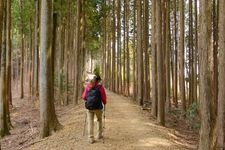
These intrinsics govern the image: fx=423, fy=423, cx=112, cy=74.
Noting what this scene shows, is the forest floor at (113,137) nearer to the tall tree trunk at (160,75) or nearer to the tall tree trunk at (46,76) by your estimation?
the tall tree trunk at (46,76)

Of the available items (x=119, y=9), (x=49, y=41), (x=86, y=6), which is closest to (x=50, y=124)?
(x=49, y=41)

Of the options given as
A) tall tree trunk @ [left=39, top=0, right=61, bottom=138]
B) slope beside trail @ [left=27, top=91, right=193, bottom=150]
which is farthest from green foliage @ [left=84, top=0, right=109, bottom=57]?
slope beside trail @ [left=27, top=91, right=193, bottom=150]

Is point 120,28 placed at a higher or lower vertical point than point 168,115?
higher

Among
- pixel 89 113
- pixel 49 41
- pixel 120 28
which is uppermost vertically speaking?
pixel 120 28

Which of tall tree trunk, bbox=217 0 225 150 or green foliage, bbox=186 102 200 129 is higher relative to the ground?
tall tree trunk, bbox=217 0 225 150

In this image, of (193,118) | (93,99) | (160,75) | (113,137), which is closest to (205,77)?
(93,99)

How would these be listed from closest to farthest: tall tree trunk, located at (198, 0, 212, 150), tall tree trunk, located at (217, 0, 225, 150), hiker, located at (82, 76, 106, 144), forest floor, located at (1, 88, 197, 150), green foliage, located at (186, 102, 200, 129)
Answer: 1. tall tree trunk, located at (198, 0, 212, 150)
2. hiker, located at (82, 76, 106, 144)
3. forest floor, located at (1, 88, 197, 150)
4. tall tree trunk, located at (217, 0, 225, 150)
5. green foliage, located at (186, 102, 200, 129)

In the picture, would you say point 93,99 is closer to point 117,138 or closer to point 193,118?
point 117,138

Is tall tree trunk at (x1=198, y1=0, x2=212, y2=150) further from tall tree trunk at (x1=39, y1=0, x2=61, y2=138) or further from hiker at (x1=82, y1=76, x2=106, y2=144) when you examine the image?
tall tree trunk at (x1=39, y1=0, x2=61, y2=138)

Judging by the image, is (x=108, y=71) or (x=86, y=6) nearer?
(x=86, y=6)

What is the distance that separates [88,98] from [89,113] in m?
0.41

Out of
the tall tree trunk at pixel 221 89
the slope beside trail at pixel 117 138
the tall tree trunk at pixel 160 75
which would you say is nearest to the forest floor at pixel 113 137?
the slope beside trail at pixel 117 138

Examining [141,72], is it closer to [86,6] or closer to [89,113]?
[86,6]

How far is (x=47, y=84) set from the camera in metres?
13.9
